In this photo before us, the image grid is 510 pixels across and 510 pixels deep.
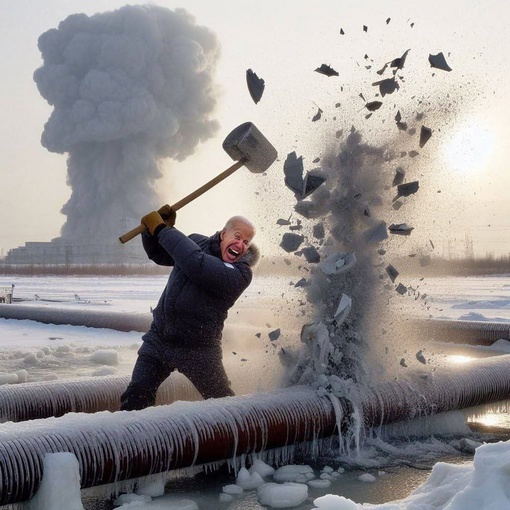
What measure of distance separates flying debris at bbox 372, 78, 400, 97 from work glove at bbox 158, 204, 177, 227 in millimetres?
1308

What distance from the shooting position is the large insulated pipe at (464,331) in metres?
7.41

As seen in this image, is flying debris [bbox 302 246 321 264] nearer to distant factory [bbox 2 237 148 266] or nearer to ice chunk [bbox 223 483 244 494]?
ice chunk [bbox 223 483 244 494]

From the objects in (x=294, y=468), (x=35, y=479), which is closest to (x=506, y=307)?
(x=294, y=468)

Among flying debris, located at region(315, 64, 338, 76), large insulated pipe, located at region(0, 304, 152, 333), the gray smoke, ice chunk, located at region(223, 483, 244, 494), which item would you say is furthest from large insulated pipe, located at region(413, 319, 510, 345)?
the gray smoke

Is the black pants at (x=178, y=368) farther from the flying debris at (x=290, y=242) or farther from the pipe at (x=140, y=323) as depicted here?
the pipe at (x=140, y=323)

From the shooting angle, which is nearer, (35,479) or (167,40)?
(35,479)

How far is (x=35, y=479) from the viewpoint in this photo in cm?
231

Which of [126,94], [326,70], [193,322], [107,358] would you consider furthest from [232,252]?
[126,94]

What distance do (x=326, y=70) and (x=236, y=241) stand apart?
1196 millimetres

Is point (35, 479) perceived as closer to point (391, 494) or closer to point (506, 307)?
point (391, 494)

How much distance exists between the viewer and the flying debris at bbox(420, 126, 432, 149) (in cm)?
399

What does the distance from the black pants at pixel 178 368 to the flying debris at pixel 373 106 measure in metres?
1.56

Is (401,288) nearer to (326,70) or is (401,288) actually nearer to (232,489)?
(326,70)

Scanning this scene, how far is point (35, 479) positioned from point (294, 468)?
1.13 meters
